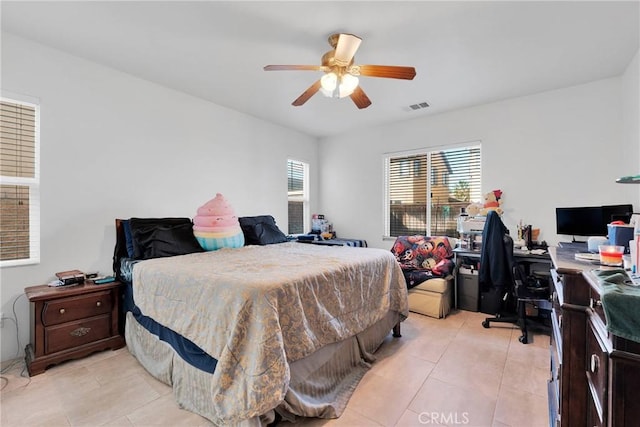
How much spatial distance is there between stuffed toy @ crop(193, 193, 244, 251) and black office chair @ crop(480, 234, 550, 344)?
287cm

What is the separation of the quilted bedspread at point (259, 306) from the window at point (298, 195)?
2.60m

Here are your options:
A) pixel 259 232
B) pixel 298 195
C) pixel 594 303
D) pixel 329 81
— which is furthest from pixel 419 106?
pixel 594 303

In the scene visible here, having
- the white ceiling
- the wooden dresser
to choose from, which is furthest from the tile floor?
the white ceiling

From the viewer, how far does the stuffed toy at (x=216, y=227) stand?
3.02m

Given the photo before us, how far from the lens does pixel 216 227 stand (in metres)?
3.05

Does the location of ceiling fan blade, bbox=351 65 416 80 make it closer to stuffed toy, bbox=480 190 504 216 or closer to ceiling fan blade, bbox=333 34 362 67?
ceiling fan blade, bbox=333 34 362 67

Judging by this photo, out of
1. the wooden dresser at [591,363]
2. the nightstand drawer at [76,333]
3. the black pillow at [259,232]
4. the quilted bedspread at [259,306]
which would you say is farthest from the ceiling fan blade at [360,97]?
the nightstand drawer at [76,333]

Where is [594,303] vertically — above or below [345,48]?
below

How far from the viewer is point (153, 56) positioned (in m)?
2.69

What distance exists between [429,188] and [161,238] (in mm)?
3741

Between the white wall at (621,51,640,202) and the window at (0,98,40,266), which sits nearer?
the window at (0,98,40,266)

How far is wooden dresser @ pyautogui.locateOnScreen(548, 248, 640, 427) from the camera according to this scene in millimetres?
715

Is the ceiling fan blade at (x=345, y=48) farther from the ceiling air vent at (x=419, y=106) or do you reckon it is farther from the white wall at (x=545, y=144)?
the white wall at (x=545, y=144)

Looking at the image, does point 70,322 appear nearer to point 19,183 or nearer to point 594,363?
point 19,183
